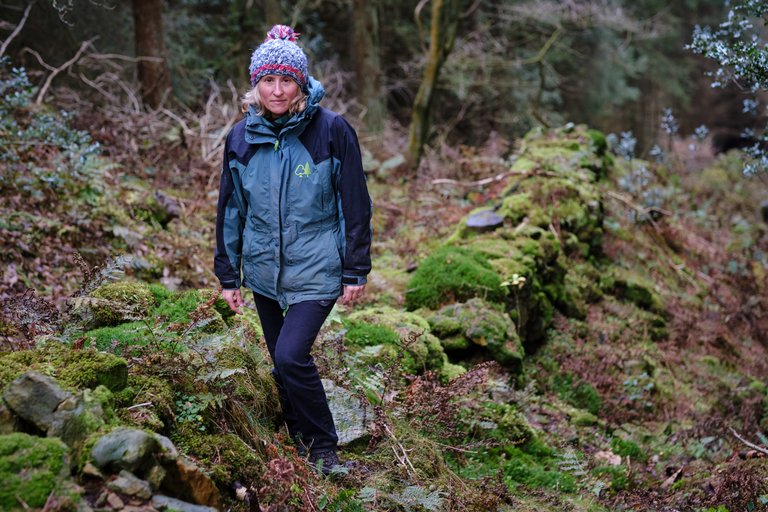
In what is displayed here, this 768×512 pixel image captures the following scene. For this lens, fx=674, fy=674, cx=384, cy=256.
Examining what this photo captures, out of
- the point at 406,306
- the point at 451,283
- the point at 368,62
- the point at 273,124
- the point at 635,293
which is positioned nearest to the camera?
the point at 273,124

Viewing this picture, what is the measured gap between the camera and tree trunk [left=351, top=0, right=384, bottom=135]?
1587 cm

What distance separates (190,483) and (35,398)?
0.74 metres

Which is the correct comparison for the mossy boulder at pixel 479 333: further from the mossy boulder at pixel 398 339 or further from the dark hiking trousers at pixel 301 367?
the dark hiking trousers at pixel 301 367

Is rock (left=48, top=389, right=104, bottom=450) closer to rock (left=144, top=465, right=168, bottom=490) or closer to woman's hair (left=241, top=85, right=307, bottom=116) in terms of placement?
rock (left=144, top=465, right=168, bottom=490)

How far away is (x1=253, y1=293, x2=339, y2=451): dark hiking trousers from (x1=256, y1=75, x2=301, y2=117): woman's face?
109cm

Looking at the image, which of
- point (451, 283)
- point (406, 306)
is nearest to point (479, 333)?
point (451, 283)

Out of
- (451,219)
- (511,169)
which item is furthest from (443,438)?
(511,169)

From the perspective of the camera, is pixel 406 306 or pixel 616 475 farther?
pixel 406 306

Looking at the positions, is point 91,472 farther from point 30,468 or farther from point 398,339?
point 398,339

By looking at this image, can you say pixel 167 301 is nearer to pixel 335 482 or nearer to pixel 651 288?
pixel 335 482

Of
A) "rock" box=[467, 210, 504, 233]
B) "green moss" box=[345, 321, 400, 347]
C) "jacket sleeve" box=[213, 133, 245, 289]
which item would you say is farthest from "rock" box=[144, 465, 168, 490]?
"rock" box=[467, 210, 504, 233]

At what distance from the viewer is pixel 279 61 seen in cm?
371

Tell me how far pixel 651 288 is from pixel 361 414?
6848mm

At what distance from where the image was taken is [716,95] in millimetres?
31578
